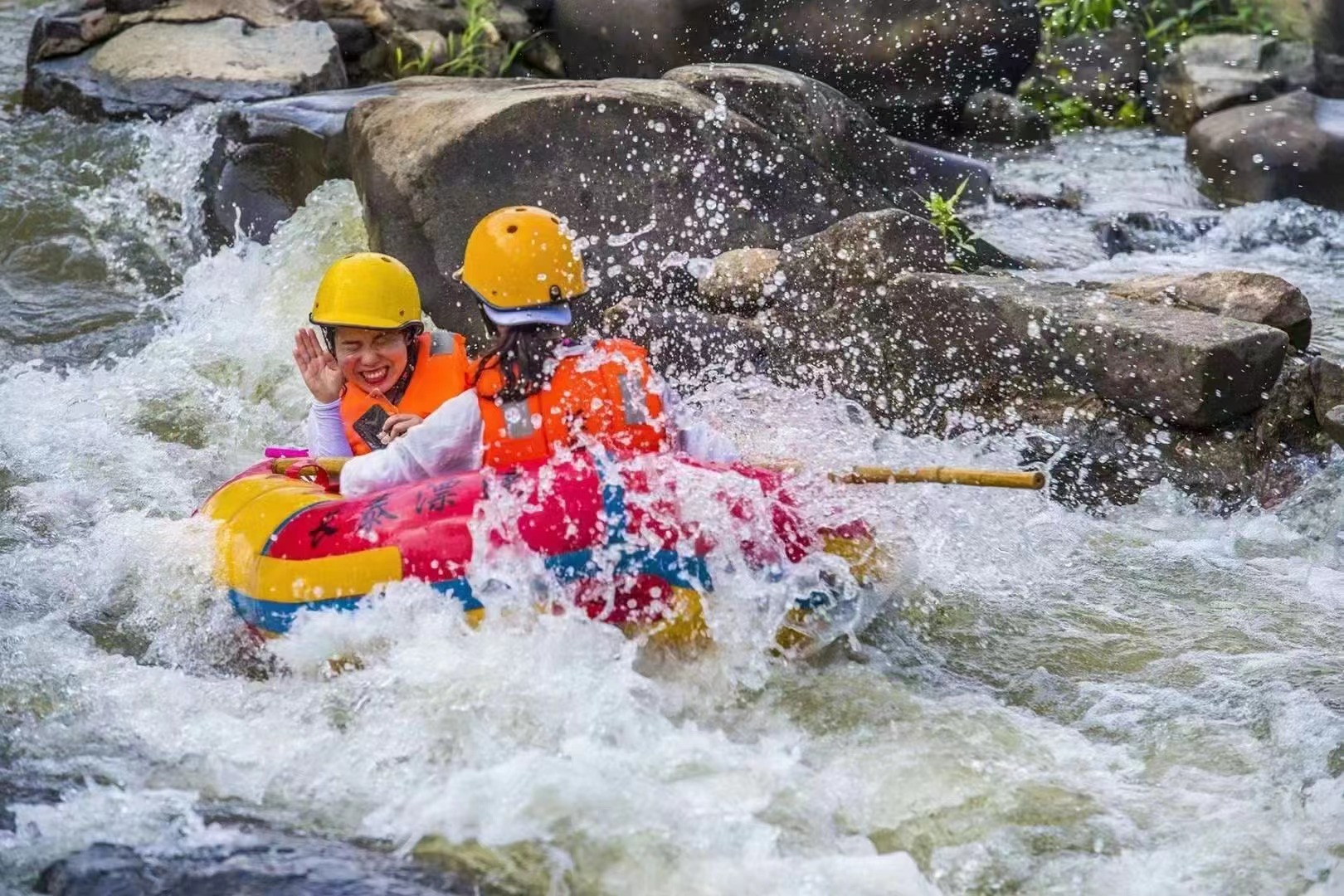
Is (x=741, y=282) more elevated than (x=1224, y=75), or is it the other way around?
(x=741, y=282)

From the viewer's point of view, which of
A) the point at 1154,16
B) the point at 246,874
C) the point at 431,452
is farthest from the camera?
the point at 1154,16

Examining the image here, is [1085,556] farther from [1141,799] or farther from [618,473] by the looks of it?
[618,473]

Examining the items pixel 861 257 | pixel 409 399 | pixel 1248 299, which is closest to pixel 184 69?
pixel 861 257

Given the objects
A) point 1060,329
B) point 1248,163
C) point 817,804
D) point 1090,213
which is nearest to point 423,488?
point 817,804

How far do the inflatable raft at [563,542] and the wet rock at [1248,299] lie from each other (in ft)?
8.92

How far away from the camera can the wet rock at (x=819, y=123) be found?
7484mm

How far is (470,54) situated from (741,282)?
4753mm

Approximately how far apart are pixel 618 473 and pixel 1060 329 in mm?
2471

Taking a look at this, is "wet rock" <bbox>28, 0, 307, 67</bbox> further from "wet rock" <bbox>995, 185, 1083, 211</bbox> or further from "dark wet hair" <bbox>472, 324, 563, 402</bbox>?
"dark wet hair" <bbox>472, 324, 563, 402</bbox>

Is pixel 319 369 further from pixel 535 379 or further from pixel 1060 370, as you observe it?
pixel 1060 370

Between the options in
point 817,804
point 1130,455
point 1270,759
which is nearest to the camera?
point 817,804

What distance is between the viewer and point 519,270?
4.37m

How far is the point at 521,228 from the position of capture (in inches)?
174

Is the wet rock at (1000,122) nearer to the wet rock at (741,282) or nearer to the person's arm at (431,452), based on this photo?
the wet rock at (741,282)
